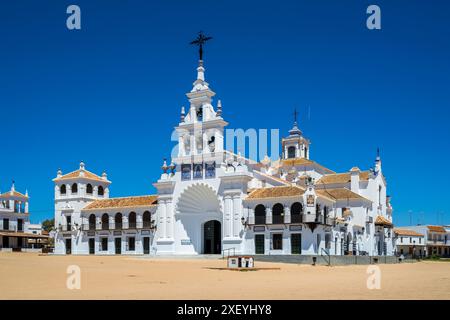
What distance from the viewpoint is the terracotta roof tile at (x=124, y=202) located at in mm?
58469

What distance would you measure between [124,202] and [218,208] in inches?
500

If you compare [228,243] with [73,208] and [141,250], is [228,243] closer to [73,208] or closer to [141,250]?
[141,250]

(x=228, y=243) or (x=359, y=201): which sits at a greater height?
(x=359, y=201)

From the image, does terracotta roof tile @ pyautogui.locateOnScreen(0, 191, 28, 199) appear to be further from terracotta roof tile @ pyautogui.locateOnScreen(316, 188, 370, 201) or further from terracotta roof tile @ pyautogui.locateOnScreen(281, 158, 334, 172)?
terracotta roof tile @ pyautogui.locateOnScreen(316, 188, 370, 201)

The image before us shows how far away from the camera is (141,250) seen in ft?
188

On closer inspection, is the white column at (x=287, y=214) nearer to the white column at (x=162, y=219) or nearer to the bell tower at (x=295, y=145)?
the white column at (x=162, y=219)

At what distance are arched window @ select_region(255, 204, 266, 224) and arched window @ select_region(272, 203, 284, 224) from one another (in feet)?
3.03

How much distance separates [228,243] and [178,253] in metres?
6.18

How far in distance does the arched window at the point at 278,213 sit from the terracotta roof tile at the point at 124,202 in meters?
14.7

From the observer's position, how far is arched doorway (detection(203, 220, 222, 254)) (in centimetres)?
5356

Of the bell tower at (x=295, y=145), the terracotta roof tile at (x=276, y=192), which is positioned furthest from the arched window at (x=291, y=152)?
the terracotta roof tile at (x=276, y=192)

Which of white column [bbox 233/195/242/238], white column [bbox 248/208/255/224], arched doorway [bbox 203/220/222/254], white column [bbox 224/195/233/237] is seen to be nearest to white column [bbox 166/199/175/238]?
arched doorway [bbox 203/220/222/254]

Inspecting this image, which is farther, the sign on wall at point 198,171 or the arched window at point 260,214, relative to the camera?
the sign on wall at point 198,171
